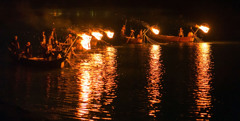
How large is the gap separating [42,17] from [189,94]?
52888mm

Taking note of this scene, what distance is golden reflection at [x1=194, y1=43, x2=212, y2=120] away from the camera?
15.2 m

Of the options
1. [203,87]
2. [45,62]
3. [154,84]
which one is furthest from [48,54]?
[203,87]

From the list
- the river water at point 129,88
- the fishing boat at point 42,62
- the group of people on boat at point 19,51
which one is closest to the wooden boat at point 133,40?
the river water at point 129,88

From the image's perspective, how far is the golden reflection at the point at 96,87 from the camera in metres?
14.9

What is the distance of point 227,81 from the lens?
21062mm

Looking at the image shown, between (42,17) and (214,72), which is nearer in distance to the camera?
(214,72)

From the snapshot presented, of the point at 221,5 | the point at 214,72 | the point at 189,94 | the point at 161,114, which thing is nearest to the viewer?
the point at 161,114

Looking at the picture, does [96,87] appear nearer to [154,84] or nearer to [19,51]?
[154,84]

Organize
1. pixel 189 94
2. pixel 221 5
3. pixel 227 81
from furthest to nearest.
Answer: pixel 221 5 → pixel 227 81 → pixel 189 94

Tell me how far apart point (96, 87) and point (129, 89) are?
59.2 inches

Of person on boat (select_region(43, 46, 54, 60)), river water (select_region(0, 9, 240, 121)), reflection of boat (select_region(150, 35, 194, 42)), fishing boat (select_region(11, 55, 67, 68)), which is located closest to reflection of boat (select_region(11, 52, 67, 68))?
fishing boat (select_region(11, 55, 67, 68))

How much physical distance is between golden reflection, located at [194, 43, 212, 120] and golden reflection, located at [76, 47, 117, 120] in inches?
130

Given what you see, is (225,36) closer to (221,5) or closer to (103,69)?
(221,5)

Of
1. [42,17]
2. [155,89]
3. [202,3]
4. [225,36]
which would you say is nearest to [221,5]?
[202,3]
